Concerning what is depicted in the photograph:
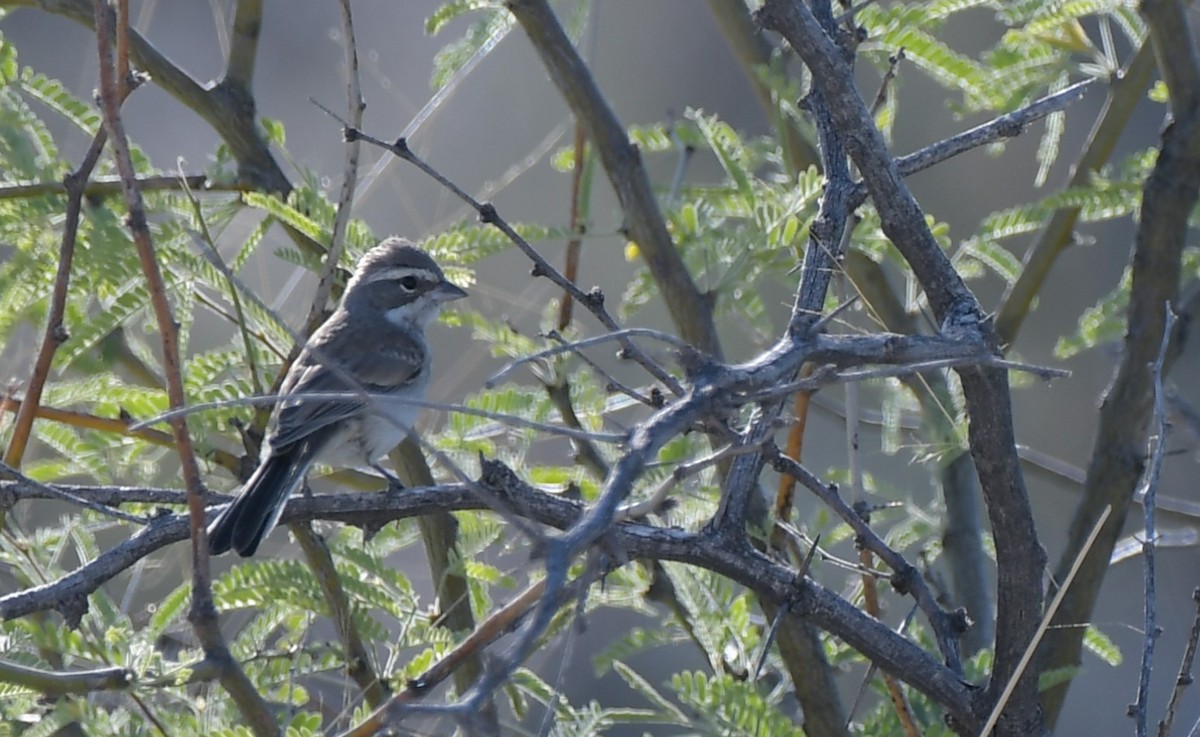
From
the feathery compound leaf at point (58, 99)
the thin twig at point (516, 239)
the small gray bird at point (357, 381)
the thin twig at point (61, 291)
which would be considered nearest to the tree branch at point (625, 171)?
the small gray bird at point (357, 381)

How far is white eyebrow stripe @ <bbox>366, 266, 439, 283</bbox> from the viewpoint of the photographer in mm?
4274

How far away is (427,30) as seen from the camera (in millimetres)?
3576

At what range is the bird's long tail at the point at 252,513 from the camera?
296 cm

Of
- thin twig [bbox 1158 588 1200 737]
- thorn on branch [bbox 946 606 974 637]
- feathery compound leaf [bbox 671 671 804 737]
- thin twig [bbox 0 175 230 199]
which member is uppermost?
thin twig [bbox 0 175 230 199]

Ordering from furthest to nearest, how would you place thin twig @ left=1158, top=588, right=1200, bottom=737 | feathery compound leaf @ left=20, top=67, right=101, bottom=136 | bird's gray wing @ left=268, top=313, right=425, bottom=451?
1. bird's gray wing @ left=268, top=313, right=425, bottom=451
2. feathery compound leaf @ left=20, top=67, right=101, bottom=136
3. thin twig @ left=1158, top=588, right=1200, bottom=737

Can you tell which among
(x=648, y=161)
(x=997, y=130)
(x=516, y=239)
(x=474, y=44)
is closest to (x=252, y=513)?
(x=516, y=239)

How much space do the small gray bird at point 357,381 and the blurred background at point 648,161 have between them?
929mm

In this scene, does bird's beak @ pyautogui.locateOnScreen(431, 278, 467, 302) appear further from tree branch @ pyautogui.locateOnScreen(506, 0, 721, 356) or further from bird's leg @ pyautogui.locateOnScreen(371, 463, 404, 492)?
→ tree branch @ pyautogui.locateOnScreen(506, 0, 721, 356)

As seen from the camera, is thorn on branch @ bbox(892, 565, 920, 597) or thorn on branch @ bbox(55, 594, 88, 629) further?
thorn on branch @ bbox(892, 565, 920, 597)

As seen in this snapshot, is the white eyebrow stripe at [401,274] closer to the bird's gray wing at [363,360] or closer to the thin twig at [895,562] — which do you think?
the bird's gray wing at [363,360]

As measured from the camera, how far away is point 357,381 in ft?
11.2

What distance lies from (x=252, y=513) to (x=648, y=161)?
4.56 m

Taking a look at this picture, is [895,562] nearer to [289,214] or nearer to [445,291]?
[289,214]

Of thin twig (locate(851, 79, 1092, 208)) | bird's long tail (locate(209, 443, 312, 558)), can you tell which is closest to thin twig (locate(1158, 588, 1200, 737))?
thin twig (locate(851, 79, 1092, 208))
